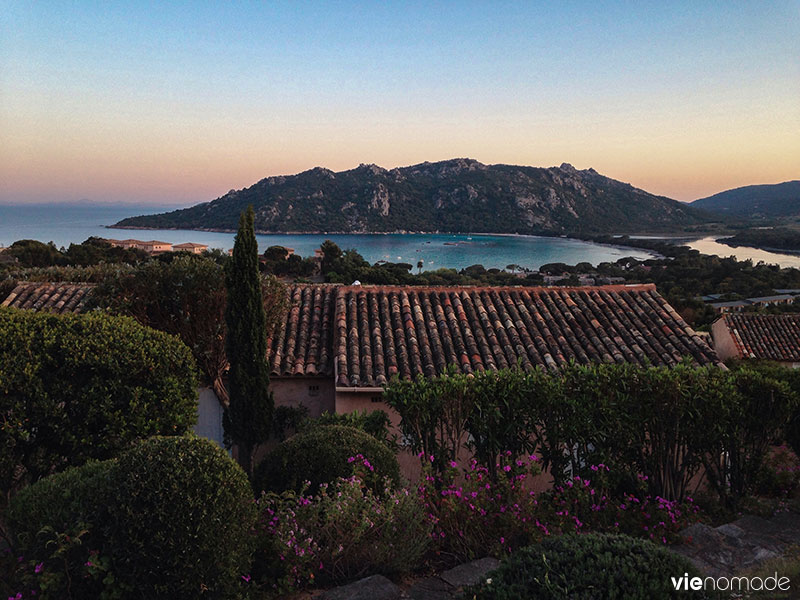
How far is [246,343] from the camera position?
32.6 feet

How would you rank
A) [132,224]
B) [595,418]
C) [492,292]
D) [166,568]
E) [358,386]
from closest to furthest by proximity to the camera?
[166,568] → [595,418] → [358,386] → [492,292] → [132,224]

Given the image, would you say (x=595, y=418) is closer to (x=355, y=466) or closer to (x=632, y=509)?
(x=632, y=509)

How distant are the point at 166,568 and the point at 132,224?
186612 mm

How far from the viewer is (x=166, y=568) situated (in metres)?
3.32

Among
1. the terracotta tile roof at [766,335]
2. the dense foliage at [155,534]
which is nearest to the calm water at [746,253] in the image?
the terracotta tile roof at [766,335]

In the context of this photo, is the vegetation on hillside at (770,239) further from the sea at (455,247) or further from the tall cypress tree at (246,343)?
the tall cypress tree at (246,343)

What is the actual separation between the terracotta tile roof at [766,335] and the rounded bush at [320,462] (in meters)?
23.7

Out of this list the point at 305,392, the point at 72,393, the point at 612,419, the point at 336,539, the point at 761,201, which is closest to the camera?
the point at 336,539

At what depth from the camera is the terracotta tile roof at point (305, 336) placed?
36.4ft

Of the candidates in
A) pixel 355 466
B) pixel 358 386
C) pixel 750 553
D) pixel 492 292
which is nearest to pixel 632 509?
pixel 750 553

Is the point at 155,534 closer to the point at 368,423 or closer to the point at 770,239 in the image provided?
the point at 368,423

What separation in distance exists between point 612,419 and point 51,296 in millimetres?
13727

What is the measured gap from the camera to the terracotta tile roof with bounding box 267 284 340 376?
11.1 m

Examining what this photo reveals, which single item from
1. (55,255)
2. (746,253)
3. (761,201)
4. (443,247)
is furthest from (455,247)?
(761,201)
